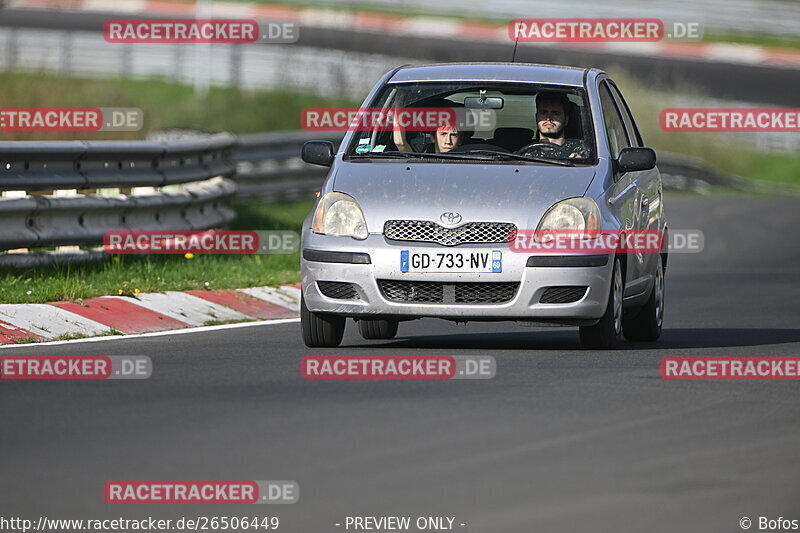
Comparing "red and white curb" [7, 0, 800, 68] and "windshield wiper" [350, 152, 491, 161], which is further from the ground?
"windshield wiper" [350, 152, 491, 161]

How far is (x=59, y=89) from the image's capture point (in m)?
26.8

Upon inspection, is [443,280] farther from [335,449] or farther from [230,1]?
[230,1]

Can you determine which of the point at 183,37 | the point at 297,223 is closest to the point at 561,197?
the point at 297,223

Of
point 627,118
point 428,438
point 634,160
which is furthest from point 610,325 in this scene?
point 428,438

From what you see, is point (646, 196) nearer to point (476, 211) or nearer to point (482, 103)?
point (482, 103)

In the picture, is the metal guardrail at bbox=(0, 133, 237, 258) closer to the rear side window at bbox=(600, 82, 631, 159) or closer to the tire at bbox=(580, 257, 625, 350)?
the rear side window at bbox=(600, 82, 631, 159)

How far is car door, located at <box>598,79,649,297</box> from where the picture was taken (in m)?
11.3

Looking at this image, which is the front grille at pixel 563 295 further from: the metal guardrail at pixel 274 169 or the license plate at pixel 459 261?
the metal guardrail at pixel 274 169

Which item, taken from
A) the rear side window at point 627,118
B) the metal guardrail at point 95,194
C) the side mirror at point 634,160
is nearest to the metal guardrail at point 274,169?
the metal guardrail at point 95,194

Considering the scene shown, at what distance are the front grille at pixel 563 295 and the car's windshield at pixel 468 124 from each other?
3.50 ft

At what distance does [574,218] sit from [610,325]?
2.36 feet

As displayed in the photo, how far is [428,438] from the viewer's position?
25.2ft

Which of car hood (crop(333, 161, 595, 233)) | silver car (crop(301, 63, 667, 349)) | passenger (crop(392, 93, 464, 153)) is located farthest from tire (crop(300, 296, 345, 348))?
passenger (crop(392, 93, 464, 153))

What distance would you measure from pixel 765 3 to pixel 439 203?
156 feet
